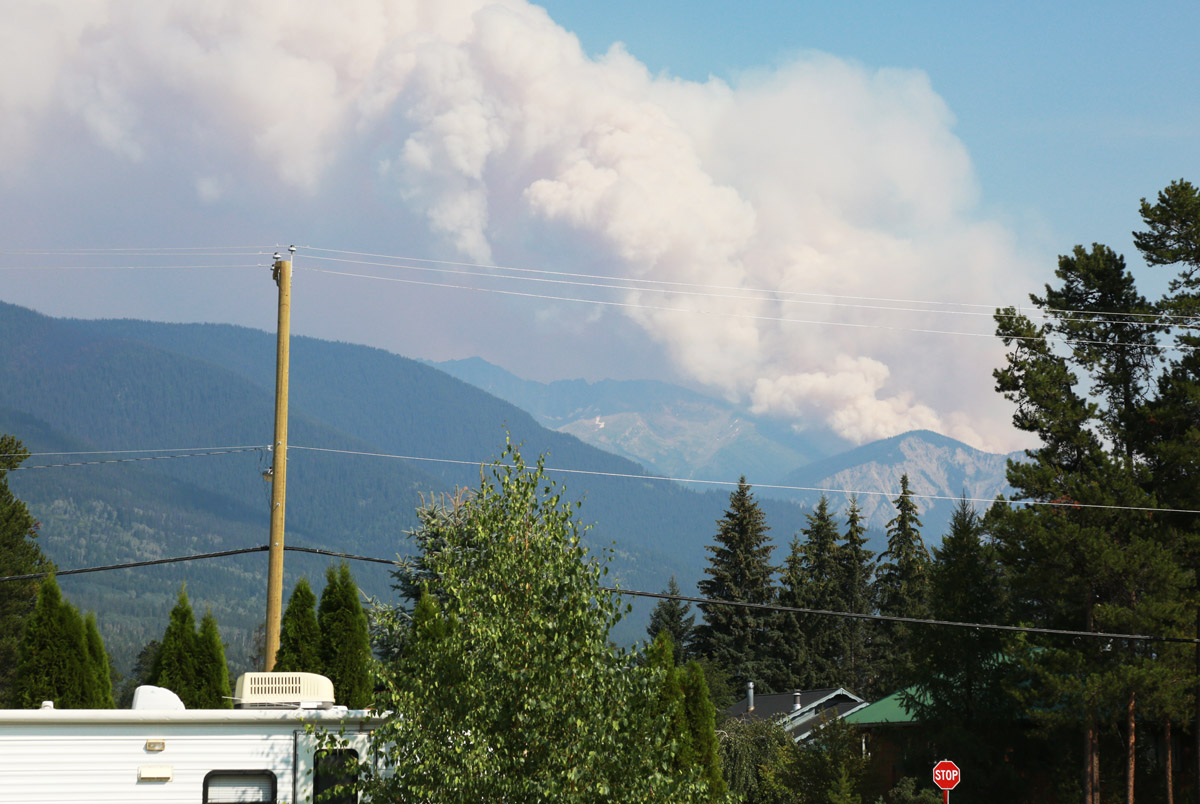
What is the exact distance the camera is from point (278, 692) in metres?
12.3

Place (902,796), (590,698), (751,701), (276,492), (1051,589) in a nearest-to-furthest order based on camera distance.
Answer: (590,698)
(276,492)
(1051,589)
(902,796)
(751,701)

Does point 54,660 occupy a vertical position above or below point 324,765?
above

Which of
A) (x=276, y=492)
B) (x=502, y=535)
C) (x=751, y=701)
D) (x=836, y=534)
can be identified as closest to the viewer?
(x=502, y=535)

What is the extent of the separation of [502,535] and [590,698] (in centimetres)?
198

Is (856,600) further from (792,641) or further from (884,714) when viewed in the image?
(884,714)

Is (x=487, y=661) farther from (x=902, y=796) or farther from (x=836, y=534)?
(x=836, y=534)

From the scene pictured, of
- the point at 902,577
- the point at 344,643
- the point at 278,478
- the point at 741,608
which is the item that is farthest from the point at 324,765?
the point at 902,577

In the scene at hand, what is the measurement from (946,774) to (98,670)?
23875 mm

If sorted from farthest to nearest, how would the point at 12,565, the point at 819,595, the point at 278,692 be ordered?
the point at 819,595 → the point at 12,565 → the point at 278,692

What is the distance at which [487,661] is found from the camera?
36.1 ft

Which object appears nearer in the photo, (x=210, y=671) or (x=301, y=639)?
(x=301, y=639)

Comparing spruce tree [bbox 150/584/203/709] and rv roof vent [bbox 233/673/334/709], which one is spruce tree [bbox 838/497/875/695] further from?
rv roof vent [bbox 233/673/334/709]

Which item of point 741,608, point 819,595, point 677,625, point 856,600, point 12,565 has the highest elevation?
point 12,565

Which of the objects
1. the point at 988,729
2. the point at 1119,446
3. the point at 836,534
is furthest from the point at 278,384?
the point at 836,534
